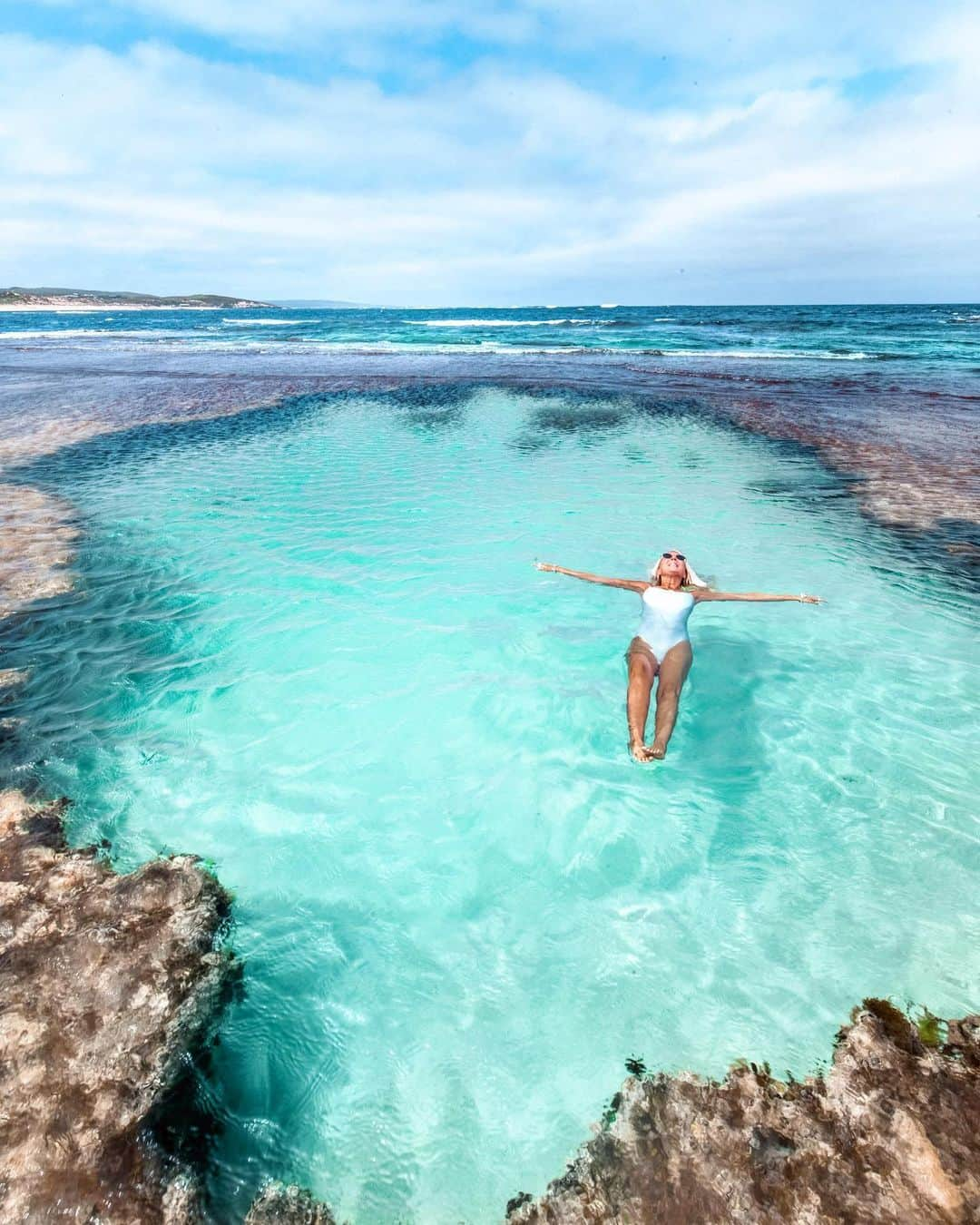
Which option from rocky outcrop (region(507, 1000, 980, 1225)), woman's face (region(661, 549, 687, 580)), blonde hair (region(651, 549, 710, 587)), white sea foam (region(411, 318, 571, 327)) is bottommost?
rocky outcrop (region(507, 1000, 980, 1225))

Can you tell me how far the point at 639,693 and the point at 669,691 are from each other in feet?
1.08

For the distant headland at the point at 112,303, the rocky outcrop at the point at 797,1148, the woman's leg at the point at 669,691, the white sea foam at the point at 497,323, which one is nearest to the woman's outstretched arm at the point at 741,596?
the woman's leg at the point at 669,691

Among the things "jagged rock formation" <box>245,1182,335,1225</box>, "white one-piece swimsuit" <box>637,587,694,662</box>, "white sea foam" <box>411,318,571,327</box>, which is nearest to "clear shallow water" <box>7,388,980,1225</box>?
"jagged rock formation" <box>245,1182,335,1225</box>

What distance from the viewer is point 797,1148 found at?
3.36m

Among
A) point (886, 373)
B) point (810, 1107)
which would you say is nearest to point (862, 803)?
point (810, 1107)

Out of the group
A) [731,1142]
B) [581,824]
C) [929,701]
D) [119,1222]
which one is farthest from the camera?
[929,701]

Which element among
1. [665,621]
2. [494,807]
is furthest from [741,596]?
[494,807]

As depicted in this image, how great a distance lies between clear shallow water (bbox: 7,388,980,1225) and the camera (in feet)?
12.8

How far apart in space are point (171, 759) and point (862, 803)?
6.94 metres

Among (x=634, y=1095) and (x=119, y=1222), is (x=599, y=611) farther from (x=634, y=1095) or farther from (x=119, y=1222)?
(x=119, y=1222)

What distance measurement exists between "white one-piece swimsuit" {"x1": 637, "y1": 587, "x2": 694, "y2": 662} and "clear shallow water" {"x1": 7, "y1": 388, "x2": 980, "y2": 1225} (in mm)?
849

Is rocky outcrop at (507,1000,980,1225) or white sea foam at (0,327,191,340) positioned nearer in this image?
rocky outcrop at (507,1000,980,1225)

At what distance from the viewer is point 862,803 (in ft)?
19.6

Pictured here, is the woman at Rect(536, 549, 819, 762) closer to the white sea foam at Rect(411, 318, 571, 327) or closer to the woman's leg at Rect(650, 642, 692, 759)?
the woman's leg at Rect(650, 642, 692, 759)
